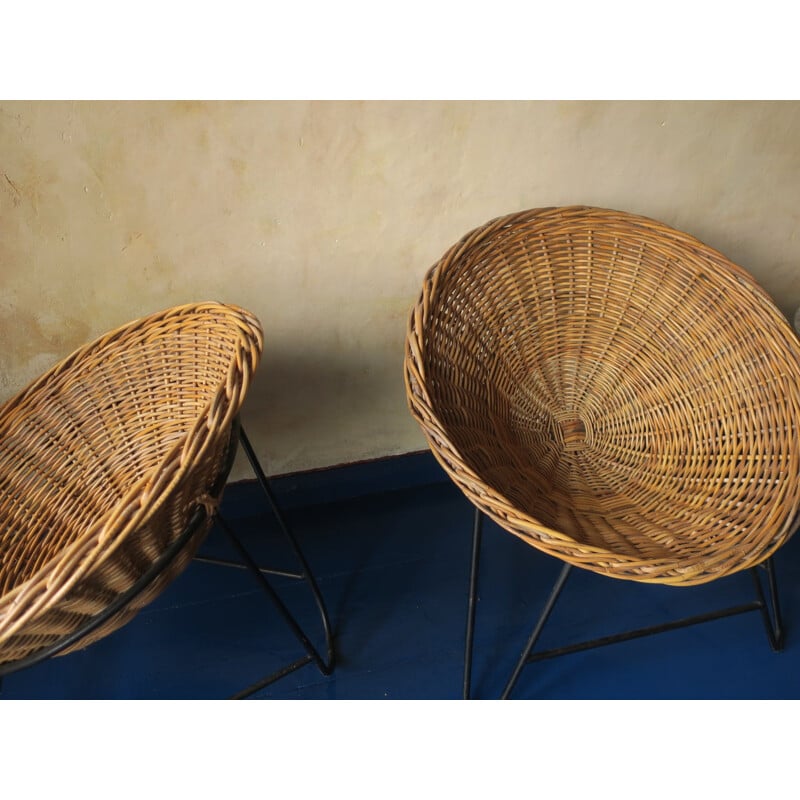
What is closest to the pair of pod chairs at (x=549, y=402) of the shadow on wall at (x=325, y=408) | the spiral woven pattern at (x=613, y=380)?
the spiral woven pattern at (x=613, y=380)

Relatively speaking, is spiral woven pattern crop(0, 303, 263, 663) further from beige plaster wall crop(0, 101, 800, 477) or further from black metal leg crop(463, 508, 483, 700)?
black metal leg crop(463, 508, 483, 700)

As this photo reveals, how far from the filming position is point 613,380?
3.87ft

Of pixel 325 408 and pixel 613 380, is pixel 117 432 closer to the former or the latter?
pixel 325 408

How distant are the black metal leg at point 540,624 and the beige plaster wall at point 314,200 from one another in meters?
0.63

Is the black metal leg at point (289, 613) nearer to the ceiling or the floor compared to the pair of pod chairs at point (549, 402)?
nearer to the floor

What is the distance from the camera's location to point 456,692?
3.93 feet

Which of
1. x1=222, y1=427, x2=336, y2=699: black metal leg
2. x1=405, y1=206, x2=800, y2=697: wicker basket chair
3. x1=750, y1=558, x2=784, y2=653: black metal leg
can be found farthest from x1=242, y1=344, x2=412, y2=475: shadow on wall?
x1=750, y1=558, x2=784, y2=653: black metal leg

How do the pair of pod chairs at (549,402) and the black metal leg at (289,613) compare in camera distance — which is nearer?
the pair of pod chairs at (549,402)

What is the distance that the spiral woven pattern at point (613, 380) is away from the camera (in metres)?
0.94

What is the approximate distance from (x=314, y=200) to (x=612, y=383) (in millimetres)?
625

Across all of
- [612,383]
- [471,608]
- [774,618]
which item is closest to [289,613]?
[471,608]

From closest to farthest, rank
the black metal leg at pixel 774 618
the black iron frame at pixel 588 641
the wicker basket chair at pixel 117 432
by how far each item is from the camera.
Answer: the wicker basket chair at pixel 117 432, the black iron frame at pixel 588 641, the black metal leg at pixel 774 618

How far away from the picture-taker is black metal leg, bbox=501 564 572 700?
2.94 feet

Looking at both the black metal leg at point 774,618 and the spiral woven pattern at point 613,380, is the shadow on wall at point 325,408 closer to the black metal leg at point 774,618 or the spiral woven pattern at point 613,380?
the spiral woven pattern at point 613,380
